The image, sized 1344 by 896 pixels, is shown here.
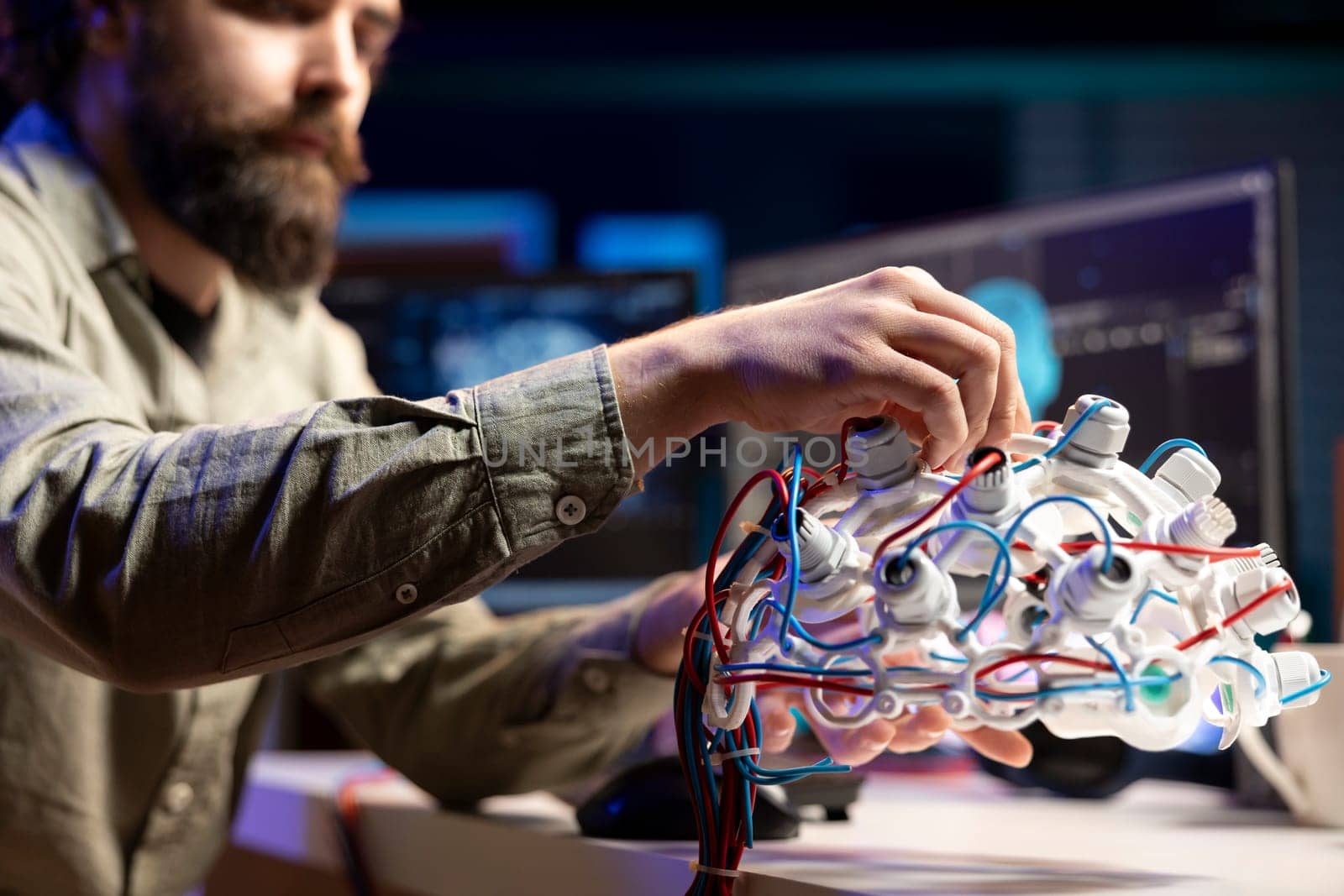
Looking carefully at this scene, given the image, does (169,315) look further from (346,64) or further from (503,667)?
(503,667)

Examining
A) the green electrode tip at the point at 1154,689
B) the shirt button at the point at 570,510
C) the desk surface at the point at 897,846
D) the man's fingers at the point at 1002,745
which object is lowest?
the desk surface at the point at 897,846

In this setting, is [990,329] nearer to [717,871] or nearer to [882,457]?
[882,457]

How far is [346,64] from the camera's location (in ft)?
3.84

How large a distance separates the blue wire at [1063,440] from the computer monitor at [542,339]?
0.90m

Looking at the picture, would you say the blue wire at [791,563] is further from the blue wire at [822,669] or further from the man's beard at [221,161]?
the man's beard at [221,161]

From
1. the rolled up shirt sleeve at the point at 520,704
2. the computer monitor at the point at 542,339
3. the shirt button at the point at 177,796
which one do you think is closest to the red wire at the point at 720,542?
the rolled up shirt sleeve at the point at 520,704

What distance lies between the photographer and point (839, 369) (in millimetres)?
613

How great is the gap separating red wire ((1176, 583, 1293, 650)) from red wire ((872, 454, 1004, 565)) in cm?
11

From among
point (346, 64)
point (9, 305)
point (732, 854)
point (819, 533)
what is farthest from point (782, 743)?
point (346, 64)

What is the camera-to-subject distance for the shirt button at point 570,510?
2.16 feet

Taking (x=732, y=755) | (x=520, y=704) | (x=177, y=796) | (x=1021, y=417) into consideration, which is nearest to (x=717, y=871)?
(x=732, y=755)

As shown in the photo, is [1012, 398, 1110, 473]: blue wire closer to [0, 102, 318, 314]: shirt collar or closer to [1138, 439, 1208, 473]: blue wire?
[1138, 439, 1208, 473]: blue wire

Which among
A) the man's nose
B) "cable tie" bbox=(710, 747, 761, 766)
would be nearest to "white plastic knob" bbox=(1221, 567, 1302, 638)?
"cable tie" bbox=(710, 747, 761, 766)

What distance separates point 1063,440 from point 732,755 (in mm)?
212
